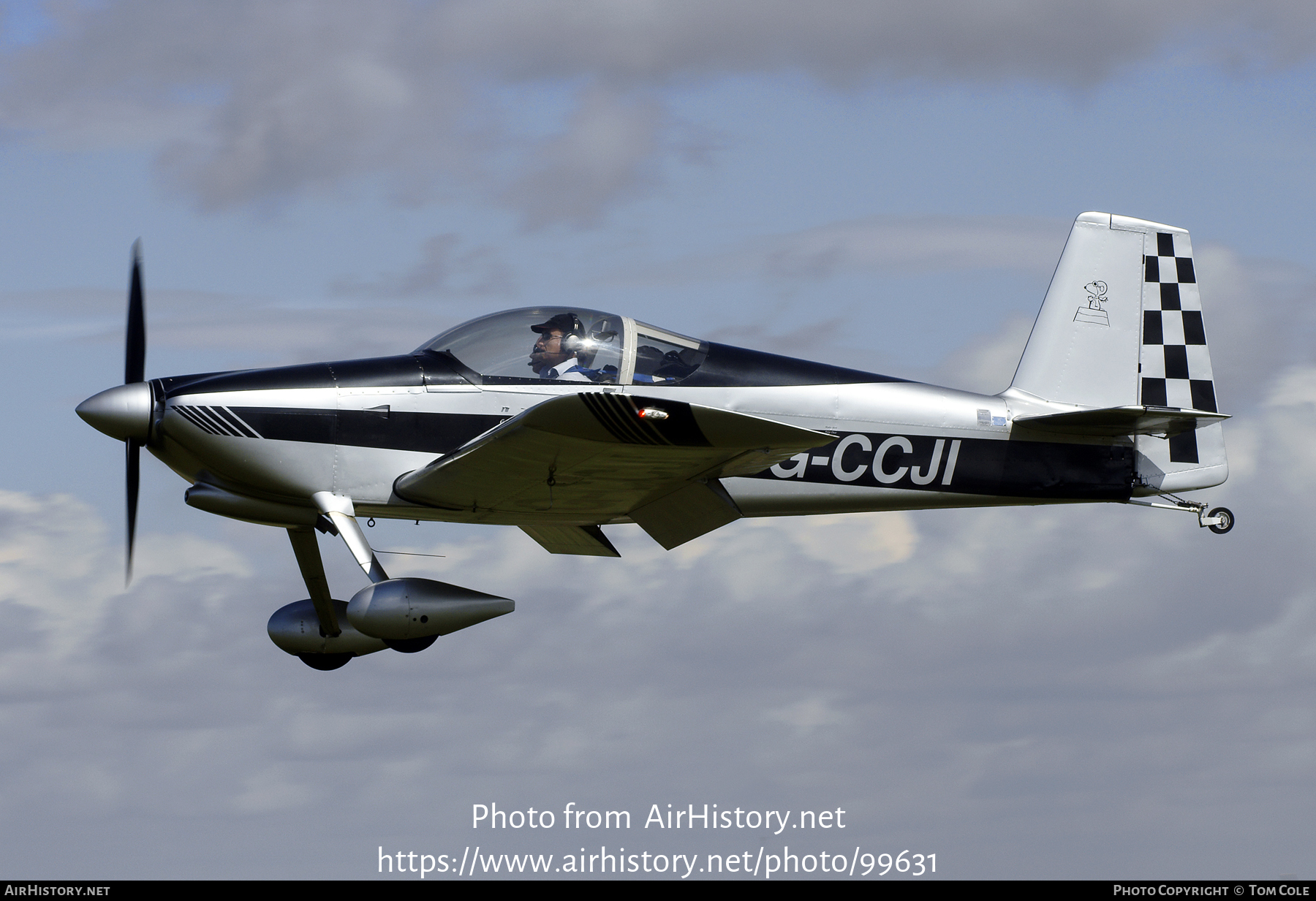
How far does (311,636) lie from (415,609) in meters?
2.25

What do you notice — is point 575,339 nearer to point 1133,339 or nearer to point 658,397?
point 658,397

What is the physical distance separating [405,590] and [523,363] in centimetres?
199

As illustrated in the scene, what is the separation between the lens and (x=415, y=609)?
391 inches

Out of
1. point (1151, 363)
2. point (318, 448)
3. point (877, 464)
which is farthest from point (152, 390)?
point (1151, 363)

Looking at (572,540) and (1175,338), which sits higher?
(1175,338)

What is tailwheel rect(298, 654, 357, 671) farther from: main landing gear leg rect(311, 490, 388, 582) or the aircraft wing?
the aircraft wing

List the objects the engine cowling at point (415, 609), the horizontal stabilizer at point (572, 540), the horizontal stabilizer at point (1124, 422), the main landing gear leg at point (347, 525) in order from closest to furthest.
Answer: the engine cowling at point (415, 609) → the main landing gear leg at point (347, 525) → the horizontal stabilizer at point (1124, 422) → the horizontal stabilizer at point (572, 540)

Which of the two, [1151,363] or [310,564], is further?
[1151,363]

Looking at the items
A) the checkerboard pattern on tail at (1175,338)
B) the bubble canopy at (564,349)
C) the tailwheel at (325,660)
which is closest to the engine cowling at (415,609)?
the bubble canopy at (564,349)

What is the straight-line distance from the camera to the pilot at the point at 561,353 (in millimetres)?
10758

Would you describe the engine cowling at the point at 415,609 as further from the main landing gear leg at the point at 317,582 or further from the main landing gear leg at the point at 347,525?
the main landing gear leg at the point at 317,582

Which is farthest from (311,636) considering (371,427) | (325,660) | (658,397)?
(658,397)

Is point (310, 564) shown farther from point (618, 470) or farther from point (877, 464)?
point (877, 464)

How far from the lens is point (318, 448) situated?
1062 centimetres
